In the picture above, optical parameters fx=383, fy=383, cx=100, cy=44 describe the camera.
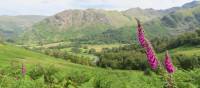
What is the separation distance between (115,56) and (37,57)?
133ft

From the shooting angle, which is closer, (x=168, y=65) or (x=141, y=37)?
(x=141, y=37)

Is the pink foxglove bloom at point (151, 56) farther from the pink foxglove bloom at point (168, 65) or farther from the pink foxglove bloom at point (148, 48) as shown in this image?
the pink foxglove bloom at point (168, 65)

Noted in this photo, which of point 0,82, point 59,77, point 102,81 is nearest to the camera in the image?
point 0,82

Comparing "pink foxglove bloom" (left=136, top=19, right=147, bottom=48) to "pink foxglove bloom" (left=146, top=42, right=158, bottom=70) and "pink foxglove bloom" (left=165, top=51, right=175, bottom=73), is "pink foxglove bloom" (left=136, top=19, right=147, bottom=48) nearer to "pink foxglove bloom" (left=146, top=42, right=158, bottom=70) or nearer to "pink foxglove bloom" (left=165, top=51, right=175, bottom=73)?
"pink foxglove bloom" (left=146, top=42, right=158, bottom=70)

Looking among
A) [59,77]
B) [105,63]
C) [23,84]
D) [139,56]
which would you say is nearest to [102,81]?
[23,84]

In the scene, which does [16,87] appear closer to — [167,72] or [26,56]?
[167,72]

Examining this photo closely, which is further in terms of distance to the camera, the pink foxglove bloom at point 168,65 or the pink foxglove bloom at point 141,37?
the pink foxglove bloom at point 168,65

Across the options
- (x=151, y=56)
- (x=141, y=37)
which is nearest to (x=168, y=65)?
(x=151, y=56)

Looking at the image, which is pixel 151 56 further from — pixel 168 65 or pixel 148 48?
pixel 168 65

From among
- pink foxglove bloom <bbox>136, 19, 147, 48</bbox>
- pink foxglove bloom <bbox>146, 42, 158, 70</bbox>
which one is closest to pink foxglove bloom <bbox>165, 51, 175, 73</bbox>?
pink foxglove bloom <bbox>146, 42, 158, 70</bbox>

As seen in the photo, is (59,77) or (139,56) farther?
(139,56)

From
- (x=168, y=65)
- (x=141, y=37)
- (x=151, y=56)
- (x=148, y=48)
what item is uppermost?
(x=141, y=37)

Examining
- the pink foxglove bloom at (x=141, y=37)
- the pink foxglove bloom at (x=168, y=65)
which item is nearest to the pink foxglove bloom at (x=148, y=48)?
the pink foxglove bloom at (x=141, y=37)

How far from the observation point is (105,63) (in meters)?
180
